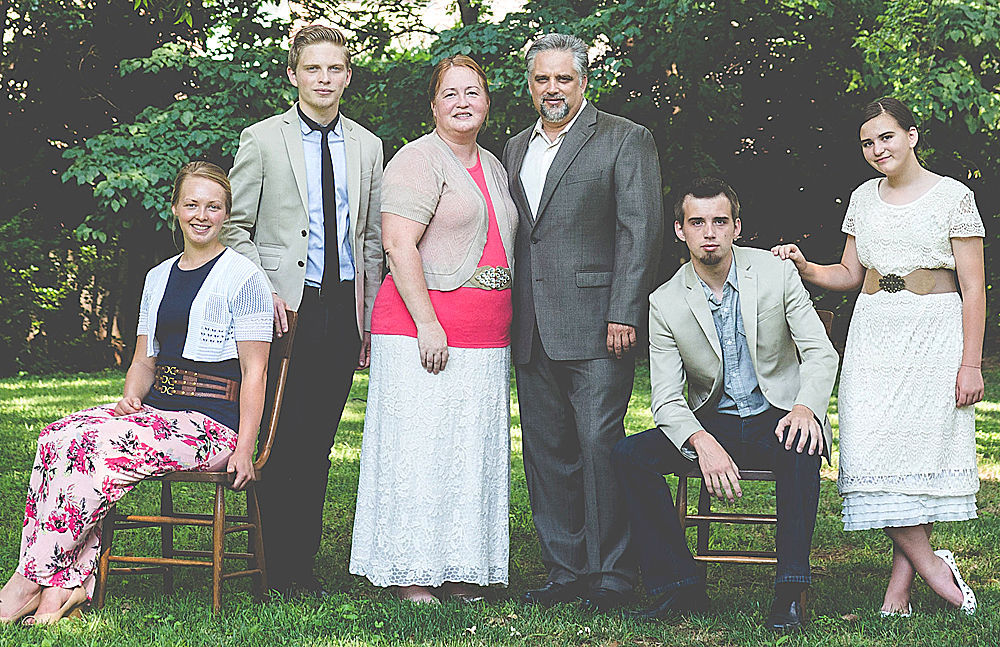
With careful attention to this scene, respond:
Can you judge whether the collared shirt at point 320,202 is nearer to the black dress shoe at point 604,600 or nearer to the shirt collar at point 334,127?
the shirt collar at point 334,127

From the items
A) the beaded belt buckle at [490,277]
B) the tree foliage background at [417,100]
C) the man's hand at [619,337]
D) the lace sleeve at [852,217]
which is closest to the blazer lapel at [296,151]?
the beaded belt buckle at [490,277]

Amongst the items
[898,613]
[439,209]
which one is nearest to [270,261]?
[439,209]

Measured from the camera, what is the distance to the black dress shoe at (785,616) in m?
3.39

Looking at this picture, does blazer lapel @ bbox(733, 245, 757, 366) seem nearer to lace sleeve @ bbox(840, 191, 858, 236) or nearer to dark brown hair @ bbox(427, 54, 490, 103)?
lace sleeve @ bbox(840, 191, 858, 236)

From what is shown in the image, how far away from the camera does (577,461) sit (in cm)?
397

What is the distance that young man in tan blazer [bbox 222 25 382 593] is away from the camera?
151 inches

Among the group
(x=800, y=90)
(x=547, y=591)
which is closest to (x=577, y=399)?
(x=547, y=591)

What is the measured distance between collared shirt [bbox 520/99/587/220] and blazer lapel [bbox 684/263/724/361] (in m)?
0.60

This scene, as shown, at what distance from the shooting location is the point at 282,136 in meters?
3.88

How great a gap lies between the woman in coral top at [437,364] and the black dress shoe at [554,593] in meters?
0.16

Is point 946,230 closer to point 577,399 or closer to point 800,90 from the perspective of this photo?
point 577,399

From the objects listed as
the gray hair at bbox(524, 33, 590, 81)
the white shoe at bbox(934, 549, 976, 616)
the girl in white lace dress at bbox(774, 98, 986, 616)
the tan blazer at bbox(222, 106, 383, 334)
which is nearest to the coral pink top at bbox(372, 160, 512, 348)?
the tan blazer at bbox(222, 106, 383, 334)

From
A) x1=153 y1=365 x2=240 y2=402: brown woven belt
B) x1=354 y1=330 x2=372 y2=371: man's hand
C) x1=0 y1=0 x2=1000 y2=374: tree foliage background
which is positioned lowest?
x1=153 y1=365 x2=240 y2=402: brown woven belt

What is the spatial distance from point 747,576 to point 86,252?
466 inches
